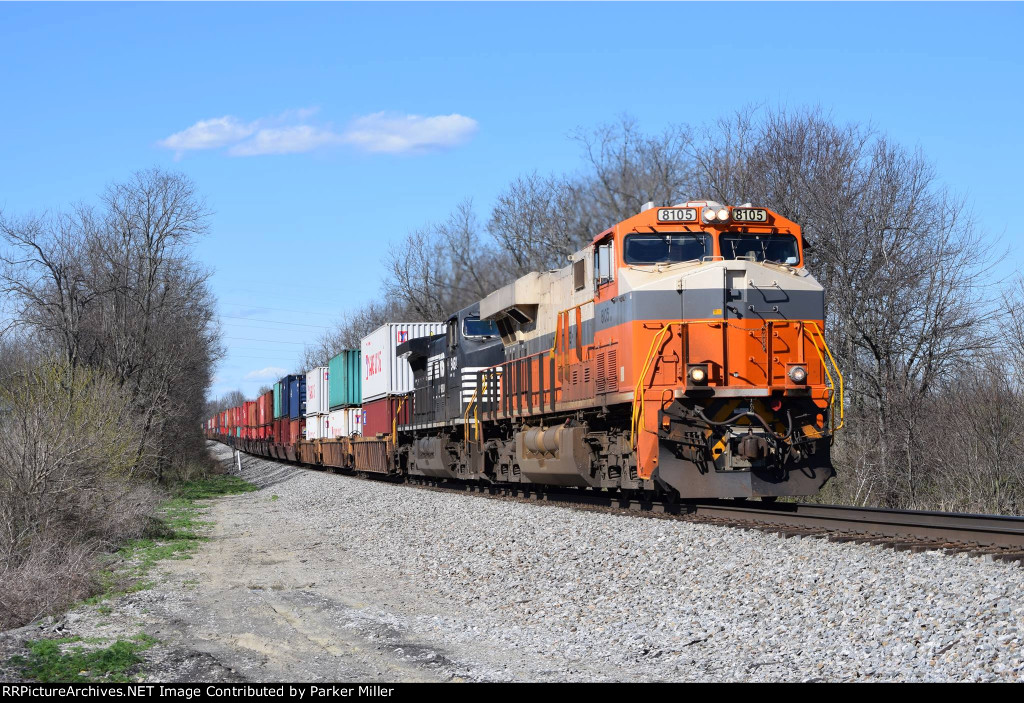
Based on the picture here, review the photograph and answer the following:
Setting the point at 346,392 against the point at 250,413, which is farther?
the point at 250,413

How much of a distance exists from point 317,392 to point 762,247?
103ft

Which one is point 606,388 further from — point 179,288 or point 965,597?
point 179,288

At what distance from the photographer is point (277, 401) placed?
53.7 meters

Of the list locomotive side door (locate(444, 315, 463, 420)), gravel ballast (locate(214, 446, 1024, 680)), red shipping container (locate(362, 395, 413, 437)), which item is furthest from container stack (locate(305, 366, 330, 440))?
gravel ballast (locate(214, 446, 1024, 680))

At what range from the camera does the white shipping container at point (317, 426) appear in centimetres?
4103

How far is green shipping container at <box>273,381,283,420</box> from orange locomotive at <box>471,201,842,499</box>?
39.6m

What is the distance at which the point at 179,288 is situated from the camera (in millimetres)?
41844

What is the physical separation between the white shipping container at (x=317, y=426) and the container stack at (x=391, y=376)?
9.03 metres

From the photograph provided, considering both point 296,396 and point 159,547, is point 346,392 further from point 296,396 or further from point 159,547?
point 159,547

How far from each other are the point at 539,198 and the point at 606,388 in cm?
3847

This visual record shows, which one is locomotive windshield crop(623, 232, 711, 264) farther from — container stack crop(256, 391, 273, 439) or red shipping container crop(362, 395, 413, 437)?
container stack crop(256, 391, 273, 439)

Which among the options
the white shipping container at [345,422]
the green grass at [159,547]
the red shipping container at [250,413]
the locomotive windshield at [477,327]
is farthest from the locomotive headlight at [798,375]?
the red shipping container at [250,413]

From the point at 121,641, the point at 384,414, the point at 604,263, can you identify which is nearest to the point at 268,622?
the point at 121,641

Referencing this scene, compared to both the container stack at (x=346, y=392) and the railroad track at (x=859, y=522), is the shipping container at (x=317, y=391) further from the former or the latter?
the railroad track at (x=859, y=522)
